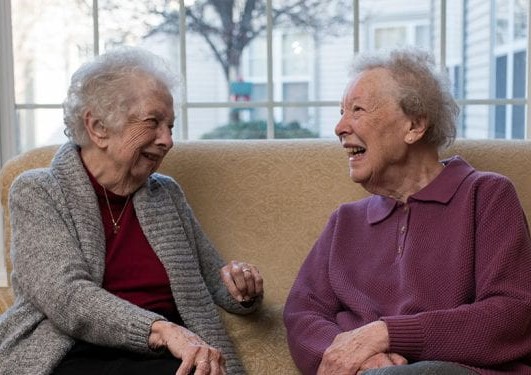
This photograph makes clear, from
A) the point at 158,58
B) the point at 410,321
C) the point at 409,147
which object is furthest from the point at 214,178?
the point at 410,321

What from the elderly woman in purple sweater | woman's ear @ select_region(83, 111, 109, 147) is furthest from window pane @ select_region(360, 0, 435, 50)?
woman's ear @ select_region(83, 111, 109, 147)

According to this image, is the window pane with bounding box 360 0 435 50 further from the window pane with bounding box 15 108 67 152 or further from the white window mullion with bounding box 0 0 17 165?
the white window mullion with bounding box 0 0 17 165

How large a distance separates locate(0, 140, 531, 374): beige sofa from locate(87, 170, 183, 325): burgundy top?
29cm

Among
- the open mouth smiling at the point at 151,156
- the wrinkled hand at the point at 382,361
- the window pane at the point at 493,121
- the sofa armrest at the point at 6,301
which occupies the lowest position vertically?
the wrinkled hand at the point at 382,361

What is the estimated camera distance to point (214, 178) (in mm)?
2605

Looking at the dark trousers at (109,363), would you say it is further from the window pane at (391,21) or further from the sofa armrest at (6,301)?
the window pane at (391,21)

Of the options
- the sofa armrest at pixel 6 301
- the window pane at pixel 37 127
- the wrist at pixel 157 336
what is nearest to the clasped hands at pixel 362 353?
the wrist at pixel 157 336

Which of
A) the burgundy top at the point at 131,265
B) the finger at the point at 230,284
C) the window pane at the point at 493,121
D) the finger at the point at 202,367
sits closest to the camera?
the finger at the point at 202,367

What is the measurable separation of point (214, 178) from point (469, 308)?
851 millimetres

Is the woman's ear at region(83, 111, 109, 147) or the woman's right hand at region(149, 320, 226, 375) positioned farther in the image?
the woman's ear at region(83, 111, 109, 147)

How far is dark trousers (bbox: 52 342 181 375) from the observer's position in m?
2.08

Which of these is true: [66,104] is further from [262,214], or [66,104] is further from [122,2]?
[122,2]

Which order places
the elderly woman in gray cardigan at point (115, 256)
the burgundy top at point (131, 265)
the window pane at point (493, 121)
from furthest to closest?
the window pane at point (493, 121)
the burgundy top at point (131, 265)
the elderly woman in gray cardigan at point (115, 256)

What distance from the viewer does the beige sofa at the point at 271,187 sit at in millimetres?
2543
